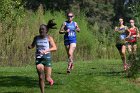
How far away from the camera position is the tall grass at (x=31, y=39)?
960 inches

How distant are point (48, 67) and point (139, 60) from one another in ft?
13.3

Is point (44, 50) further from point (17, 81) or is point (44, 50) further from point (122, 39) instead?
point (122, 39)

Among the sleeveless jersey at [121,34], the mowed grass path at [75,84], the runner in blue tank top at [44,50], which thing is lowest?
the mowed grass path at [75,84]

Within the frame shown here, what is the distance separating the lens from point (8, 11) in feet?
94.3

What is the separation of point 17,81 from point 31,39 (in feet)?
35.3

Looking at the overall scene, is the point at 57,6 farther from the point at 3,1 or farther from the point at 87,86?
the point at 87,86

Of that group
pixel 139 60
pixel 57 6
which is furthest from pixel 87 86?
pixel 57 6

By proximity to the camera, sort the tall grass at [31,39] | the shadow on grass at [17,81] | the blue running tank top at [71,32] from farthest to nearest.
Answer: the tall grass at [31,39], the blue running tank top at [71,32], the shadow on grass at [17,81]

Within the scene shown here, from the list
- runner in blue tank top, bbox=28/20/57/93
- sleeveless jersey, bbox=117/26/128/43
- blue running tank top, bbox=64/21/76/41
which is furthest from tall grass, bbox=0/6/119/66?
runner in blue tank top, bbox=28/20/57/93

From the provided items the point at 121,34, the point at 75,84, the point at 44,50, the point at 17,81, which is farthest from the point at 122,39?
the point at 44,50

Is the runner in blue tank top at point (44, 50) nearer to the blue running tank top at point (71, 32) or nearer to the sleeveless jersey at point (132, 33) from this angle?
the blue running tank top at point (71, 32)

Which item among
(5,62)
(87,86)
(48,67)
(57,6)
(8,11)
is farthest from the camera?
(57,6)

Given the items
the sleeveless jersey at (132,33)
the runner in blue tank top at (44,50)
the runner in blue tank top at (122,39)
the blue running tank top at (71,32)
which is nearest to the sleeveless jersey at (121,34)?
the runner in blue tank top at (122,39)

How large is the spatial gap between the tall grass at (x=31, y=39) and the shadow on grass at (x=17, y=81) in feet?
27.0
